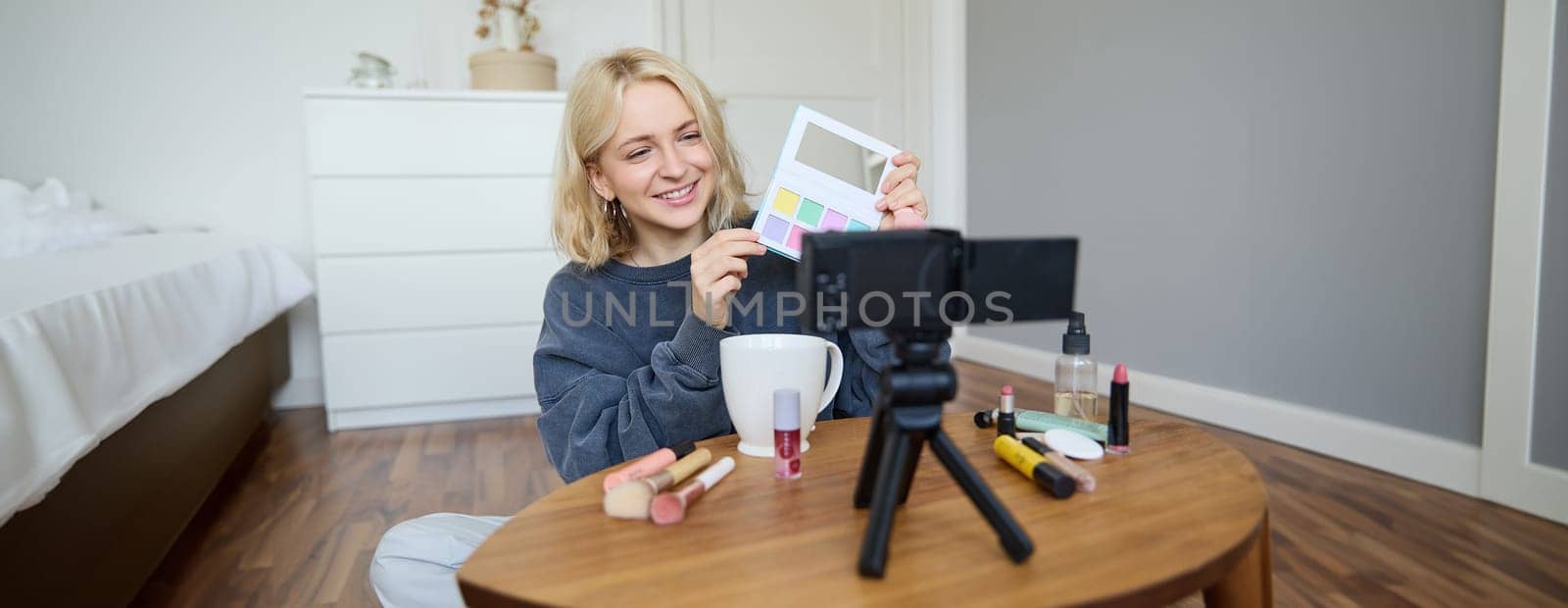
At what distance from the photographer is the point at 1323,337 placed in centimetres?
198

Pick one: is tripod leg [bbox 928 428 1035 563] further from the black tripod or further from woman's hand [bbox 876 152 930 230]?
woman's hand [bbox 876 152 930 230]

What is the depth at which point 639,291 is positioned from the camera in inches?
39.8

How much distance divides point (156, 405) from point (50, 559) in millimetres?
493

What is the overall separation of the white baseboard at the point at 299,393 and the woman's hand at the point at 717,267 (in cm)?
260

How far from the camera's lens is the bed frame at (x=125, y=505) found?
96 centimetres

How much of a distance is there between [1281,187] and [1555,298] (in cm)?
61

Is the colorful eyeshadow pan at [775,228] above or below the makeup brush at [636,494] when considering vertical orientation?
above

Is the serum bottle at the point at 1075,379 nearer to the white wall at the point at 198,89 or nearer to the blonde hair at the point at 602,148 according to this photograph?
the blonde hair at the point at 602,148

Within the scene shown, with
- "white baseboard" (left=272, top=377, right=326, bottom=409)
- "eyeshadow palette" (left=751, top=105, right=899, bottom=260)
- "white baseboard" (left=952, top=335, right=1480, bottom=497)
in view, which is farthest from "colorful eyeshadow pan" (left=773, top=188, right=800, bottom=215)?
"white baseboard" (left=272, top=377, right=326, bottom=409)

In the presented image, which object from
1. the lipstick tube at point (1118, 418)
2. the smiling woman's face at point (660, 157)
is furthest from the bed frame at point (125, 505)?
the lipstick tube at point (1118, 418)

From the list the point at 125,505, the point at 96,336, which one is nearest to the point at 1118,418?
the point at 96,336

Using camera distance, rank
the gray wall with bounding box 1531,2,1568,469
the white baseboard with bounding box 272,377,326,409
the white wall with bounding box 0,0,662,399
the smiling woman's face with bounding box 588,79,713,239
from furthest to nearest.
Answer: the white baseboard with bounding box 272,377,326,409, the white wall with bounding box 0,0,662,399, the gray wall with bounding box 1531,2,1568,469, the smiling woman's face with bounding box 588,79,713,239

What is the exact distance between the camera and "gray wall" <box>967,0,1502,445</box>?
1.72 metres

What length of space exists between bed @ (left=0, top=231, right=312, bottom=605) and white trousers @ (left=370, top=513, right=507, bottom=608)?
34 centimetres
